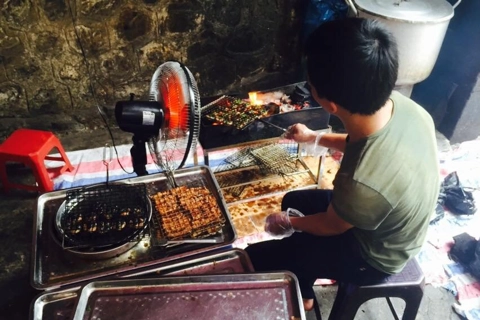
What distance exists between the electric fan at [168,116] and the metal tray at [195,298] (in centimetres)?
60

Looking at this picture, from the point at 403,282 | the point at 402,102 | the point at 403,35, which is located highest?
the point at 402,102

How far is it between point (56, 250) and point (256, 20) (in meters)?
3.31

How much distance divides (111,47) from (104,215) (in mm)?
2536

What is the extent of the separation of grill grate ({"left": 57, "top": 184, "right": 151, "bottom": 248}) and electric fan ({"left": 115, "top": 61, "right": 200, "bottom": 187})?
261 millimetres

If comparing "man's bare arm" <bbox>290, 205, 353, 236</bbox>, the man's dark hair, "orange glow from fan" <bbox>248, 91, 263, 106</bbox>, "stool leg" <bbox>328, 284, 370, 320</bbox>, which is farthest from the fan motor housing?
"orange glow from fan" <bbox>248, 91, 263, 106</bbox>

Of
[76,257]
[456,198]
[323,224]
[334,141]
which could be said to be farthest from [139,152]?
[456,198]

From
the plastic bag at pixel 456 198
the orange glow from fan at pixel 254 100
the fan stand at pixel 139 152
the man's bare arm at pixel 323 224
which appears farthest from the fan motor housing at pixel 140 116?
the plastic bag at pixel 456 198

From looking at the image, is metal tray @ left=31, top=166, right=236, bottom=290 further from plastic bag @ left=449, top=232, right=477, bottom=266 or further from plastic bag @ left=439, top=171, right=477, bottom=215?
plastic bag @ left=439, top=171, right=477, bottom=215

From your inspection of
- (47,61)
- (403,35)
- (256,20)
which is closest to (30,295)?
(47,61)

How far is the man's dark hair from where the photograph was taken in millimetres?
1625

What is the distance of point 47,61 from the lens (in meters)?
3.92

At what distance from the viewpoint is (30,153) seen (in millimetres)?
3328

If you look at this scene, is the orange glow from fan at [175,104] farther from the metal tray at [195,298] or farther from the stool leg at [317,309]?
the stool leg at [317,309]

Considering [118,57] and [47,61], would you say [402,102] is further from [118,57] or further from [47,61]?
[47,61]
